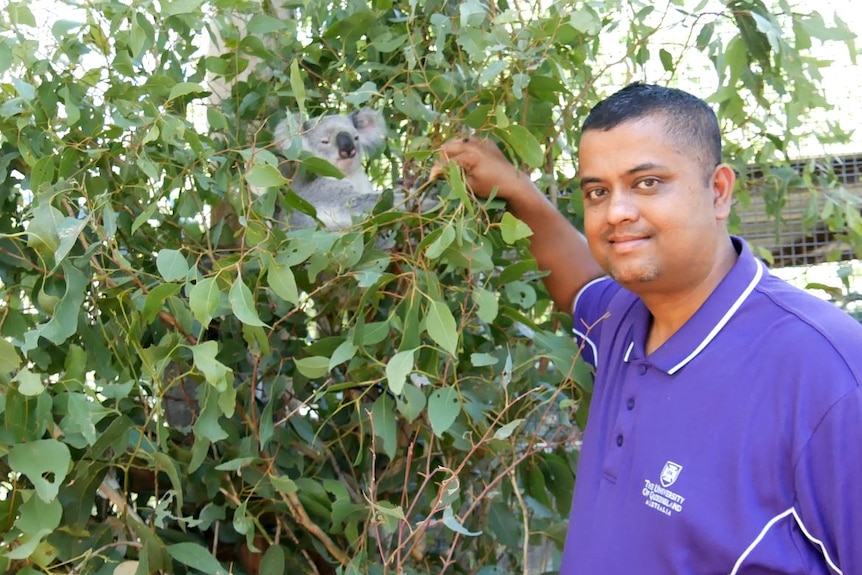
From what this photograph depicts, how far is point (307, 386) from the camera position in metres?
1.68

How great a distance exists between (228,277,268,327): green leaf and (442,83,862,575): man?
1.21 feet

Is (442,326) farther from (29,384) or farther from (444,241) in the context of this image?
(29,384)

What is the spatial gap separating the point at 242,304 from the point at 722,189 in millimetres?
654

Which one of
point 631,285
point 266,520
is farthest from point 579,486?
point 266,520

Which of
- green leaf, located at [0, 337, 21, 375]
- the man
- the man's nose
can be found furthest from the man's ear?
green leaf, located at [0, 337, 21, 375]

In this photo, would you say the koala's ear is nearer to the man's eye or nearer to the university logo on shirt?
the man's eye

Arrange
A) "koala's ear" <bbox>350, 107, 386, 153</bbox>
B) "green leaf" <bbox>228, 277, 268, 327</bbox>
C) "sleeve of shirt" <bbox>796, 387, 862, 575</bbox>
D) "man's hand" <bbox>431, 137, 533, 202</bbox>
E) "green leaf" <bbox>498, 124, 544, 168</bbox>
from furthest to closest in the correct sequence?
"koala's ear" <bbox>350, 107, 386, 153</bbox>
"man's hand" <bbox>431, 137, 533, 202</bbox>
"green leaf" <bbox>498, 124, 544, 168</bbox>
"green leaf" <bbox>228, 277, 268, 327</bbox>
"sleeve of shirt" <bbox>796, 387, 862, 575</bbox>

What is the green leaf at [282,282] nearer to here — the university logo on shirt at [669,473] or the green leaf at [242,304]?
the green leaf at [242,304]

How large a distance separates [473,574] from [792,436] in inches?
27.9

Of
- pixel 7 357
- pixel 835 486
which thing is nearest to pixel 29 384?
pixel 7 357

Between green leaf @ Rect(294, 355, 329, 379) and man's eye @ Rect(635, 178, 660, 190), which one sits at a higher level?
man's eye @ Rect(635, 178, 660, 190)

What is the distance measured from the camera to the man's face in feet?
4.13

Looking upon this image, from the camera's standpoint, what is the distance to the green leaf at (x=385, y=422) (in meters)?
1.35

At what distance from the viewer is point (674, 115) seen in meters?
1.28
